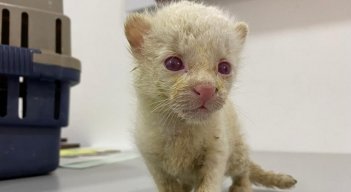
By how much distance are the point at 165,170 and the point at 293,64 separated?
1.36 metres

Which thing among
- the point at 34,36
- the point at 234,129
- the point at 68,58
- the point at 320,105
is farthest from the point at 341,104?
the point at 34,36

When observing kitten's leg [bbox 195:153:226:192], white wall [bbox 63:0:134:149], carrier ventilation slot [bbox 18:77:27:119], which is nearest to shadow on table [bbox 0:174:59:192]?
carrier ventilation slot [bbox 18:77:27:119]

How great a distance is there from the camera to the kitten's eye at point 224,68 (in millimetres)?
745

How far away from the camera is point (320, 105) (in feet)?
6.43

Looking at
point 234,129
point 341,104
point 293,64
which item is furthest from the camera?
point 293,64

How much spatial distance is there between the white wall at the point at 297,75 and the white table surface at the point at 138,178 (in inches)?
8.9

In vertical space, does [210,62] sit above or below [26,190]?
above

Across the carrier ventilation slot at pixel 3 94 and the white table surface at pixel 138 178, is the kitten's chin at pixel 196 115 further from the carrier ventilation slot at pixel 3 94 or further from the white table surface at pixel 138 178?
the carrier ventilation slot at pixel 3 94

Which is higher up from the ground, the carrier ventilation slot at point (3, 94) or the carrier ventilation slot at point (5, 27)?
the carrier ventilation slot at point (5, 27)

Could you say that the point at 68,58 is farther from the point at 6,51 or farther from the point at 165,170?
the point at 165,170

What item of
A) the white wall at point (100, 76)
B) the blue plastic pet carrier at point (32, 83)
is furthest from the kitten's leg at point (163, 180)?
the white wall at point (100, 76)

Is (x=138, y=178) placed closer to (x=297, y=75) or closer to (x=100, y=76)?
(x=297, y=75)

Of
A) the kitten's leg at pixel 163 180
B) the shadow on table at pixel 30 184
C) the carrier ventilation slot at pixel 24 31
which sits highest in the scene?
the carrier ventilation slot at pixel 24 31

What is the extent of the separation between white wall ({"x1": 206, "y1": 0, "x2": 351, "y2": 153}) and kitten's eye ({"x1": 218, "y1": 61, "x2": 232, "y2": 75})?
1116 mm
